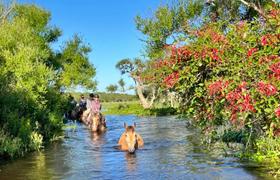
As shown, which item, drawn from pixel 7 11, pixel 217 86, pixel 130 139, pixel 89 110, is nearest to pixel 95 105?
pixel 89 110

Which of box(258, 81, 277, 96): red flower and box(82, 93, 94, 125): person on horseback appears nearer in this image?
box(258, 81, 277, 96): red flower

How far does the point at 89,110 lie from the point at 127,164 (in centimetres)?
1882

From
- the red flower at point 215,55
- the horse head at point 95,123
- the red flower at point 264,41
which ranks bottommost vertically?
the horse head at point 95,123

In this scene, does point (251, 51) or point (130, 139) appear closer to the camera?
point (251, 51)

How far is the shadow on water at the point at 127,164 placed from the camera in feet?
50.4

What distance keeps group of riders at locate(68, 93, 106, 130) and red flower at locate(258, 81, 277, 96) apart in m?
22.5

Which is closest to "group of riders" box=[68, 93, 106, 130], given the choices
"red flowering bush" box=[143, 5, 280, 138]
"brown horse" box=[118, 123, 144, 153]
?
"brown horse" box=[118, 123, 144, 153]

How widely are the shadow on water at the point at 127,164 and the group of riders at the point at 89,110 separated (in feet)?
28.5

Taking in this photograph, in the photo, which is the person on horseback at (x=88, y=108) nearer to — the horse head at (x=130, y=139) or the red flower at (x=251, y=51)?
the horse head at (x=130, y=139)

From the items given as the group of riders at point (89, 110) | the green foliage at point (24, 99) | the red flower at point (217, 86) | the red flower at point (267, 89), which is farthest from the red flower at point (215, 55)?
the group of riders at point (89, 110)

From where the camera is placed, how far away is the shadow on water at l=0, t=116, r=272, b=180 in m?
15.4

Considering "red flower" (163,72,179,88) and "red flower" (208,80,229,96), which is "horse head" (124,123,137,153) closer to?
"red flower" (163,72,179,88)

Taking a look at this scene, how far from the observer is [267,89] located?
10.9m

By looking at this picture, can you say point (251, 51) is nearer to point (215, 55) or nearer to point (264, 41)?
point (264, 41)
